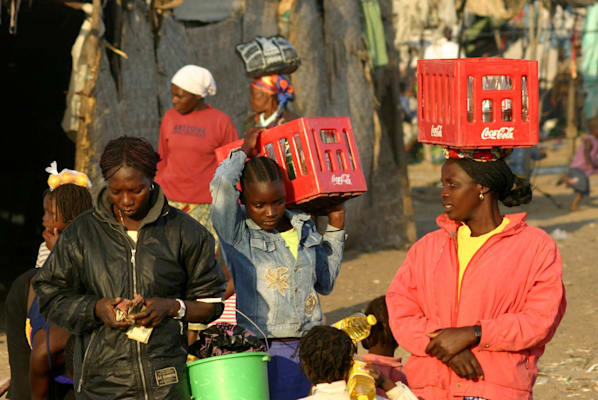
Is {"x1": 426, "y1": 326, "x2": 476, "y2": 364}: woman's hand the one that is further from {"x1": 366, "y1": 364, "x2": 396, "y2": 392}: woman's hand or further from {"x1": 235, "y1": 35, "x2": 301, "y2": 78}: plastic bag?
{"x1": 235, "y1": 35, "x2": 301, "y2": 78}: plastic bag

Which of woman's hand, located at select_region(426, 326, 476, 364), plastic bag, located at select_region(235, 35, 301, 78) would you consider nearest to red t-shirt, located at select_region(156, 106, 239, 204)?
plastic bag, located at select_region(235, 35, 301, 78)

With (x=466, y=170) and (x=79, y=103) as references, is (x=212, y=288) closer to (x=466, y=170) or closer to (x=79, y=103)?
(x=466, y=170)

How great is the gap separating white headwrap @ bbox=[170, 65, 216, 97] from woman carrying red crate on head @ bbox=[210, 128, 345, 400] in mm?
3245

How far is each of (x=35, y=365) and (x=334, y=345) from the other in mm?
1378

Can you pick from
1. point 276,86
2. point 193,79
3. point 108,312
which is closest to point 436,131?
point 108,312

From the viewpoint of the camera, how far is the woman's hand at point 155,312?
3.35 meters

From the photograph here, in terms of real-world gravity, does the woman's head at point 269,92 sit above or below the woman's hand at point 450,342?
above

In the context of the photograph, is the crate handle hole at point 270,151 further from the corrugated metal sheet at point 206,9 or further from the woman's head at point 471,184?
the corrugated metal sheet at point 206,9

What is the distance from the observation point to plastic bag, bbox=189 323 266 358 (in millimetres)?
3762

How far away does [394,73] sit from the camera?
11453 mm

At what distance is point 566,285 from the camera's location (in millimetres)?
9461

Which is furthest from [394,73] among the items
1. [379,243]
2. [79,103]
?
[79,103]

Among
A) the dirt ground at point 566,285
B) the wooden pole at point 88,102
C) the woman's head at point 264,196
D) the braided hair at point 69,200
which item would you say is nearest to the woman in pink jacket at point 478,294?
the woman's head at point 264,196

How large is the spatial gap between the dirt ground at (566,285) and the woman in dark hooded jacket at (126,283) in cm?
333
